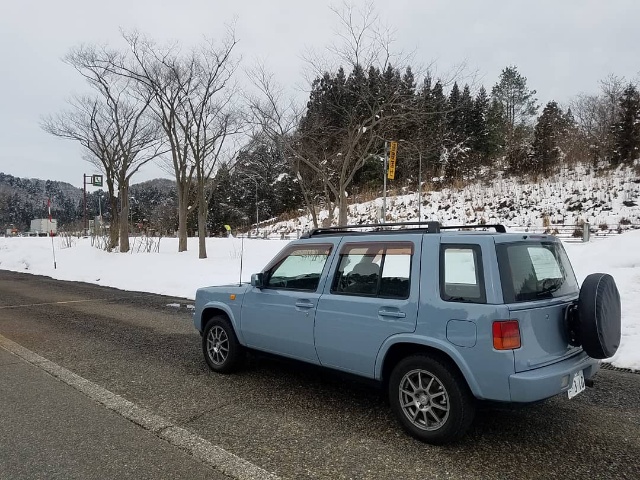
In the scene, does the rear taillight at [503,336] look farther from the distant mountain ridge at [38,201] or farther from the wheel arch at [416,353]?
the distant mountain ridge at [38,201]

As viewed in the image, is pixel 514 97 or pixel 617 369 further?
pixel 514 97

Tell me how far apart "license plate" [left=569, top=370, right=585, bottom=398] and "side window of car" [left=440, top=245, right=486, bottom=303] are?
3.40 ft

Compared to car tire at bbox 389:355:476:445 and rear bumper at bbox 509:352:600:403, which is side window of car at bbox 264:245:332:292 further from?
rear bumper at bbox 509:352:600:403

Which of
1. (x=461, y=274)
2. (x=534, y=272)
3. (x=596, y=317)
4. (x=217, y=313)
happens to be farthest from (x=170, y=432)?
(x=596, y=317)

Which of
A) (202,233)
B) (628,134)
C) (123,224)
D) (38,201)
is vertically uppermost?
(38,201)

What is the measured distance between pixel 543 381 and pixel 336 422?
5.67 ft

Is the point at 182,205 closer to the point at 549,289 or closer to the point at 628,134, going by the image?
the point at 549,289

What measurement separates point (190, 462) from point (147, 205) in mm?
104459

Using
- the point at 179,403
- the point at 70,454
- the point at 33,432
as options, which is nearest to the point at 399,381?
the point at 179,403

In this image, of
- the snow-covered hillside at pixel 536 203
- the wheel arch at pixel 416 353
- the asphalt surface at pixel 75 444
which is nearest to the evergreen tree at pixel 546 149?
the snow-covered hillside at pixel 536 203

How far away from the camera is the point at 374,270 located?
12.8 feet

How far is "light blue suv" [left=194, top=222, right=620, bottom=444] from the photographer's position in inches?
125

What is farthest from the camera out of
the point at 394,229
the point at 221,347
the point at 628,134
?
the point at 628,134

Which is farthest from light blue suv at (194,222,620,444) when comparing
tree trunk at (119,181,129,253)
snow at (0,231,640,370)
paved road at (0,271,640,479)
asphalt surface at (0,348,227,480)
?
tree trunk at (119,181,129,253)
